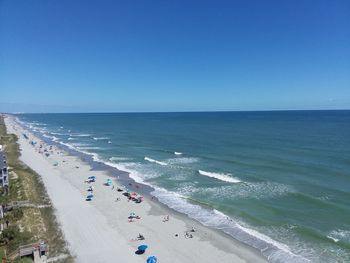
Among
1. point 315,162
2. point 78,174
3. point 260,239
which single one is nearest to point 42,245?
point 260,239

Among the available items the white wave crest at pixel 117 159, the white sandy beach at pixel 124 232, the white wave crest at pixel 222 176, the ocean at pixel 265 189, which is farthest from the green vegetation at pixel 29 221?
the white wave crest at pixel 222 176

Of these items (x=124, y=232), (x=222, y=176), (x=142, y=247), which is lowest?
(x=124, y=232)

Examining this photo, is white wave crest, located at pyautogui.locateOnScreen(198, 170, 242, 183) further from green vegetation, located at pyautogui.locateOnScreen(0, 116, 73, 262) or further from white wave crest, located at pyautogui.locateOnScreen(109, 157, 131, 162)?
green vegetation, located at pyautogui.locateOnScreen(0, 116, 73, 262)

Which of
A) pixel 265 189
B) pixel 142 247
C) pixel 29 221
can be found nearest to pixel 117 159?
pixel 265 189

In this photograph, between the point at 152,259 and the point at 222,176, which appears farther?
the point at 222,176

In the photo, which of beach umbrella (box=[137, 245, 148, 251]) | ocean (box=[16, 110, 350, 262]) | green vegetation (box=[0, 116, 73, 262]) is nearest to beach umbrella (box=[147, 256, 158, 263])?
beach umbrella (box=[137, 245, 148, 251])

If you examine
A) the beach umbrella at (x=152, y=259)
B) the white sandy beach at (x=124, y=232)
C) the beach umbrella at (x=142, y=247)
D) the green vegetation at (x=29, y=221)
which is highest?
the green vegetation at (x=29, y=221)

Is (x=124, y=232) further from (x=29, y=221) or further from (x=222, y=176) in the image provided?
(x=222, y=176)

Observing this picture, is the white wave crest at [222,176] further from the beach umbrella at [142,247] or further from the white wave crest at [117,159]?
the beach umbrella at [142,247]

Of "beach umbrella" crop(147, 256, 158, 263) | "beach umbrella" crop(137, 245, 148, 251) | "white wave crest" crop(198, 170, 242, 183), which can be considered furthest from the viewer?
"white wave crest" crop(198, 170, 242, 183)
